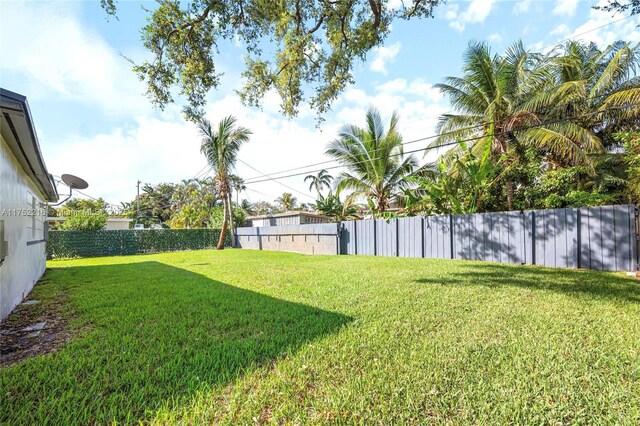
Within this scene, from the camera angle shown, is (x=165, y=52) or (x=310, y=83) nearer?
(x=165, y=52)

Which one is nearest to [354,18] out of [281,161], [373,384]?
[373,384]

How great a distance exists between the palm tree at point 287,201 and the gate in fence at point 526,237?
27.3 m

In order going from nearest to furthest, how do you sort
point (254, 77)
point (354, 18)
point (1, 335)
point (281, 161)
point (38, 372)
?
point (38, 372) → point (1, 335) → point (354, 18) → point (254, 77) → point (281, 161)

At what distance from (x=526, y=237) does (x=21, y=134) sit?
405 inches

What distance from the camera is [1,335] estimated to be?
10.4ft

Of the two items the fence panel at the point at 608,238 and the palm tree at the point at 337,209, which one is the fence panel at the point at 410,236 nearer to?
the fence panel at the point at 608,238

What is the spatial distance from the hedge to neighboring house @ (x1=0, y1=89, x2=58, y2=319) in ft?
33.1

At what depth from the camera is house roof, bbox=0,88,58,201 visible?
8.26ft

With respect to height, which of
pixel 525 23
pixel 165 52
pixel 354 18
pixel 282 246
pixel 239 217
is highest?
pixel 525 23

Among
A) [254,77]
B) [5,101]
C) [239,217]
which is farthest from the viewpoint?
[239,217]

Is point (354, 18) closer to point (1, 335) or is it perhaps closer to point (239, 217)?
point (1, 335)

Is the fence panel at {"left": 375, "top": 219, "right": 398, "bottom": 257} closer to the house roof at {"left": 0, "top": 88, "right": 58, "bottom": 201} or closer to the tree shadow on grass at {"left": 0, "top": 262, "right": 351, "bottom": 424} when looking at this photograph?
the tree shadow on grass at {"left": 0, "top": 262, "right": 351, "bottom": 424}

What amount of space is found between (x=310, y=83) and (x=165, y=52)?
3.38 metres

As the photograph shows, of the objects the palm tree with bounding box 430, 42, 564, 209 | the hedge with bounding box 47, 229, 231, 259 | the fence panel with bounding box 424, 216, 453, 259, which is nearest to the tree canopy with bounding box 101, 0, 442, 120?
the fence panel with bounding box 424, 216, 453, 259
